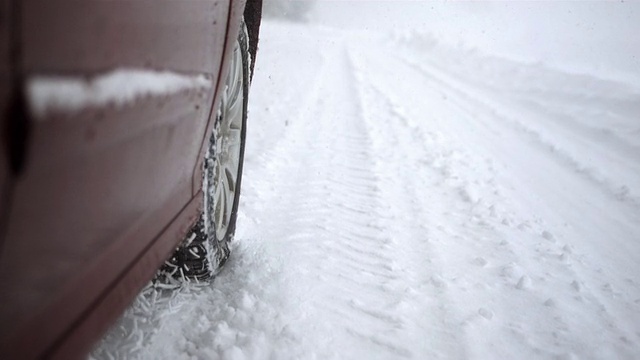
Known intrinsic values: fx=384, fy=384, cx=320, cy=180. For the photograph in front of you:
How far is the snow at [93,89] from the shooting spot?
0.47 metres

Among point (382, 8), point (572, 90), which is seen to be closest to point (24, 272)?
point (572, 90)

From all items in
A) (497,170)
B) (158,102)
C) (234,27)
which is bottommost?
(497,170)

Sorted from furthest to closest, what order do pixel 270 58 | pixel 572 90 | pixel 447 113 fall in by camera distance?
pixel 270 58
pixel 572 90
pixel 447 113

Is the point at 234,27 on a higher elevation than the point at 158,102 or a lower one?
higher

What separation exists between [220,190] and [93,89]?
1.27 m

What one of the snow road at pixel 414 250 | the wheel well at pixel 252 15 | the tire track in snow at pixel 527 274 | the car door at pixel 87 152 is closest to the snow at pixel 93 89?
the car door at pixel 87 152

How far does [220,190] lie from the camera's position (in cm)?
181

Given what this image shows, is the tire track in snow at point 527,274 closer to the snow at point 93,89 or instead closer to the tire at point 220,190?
the tire at point 220,190

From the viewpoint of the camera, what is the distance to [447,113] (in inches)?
241

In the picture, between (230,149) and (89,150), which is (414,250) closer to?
(230,149)

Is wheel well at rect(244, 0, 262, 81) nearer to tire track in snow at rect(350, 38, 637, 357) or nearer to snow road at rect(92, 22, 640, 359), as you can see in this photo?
snow road at rect(92, 22, 640, 359)

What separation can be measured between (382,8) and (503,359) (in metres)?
48.5

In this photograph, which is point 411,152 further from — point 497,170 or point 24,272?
point 24,272


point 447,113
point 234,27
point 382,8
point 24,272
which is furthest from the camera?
point 382,8
